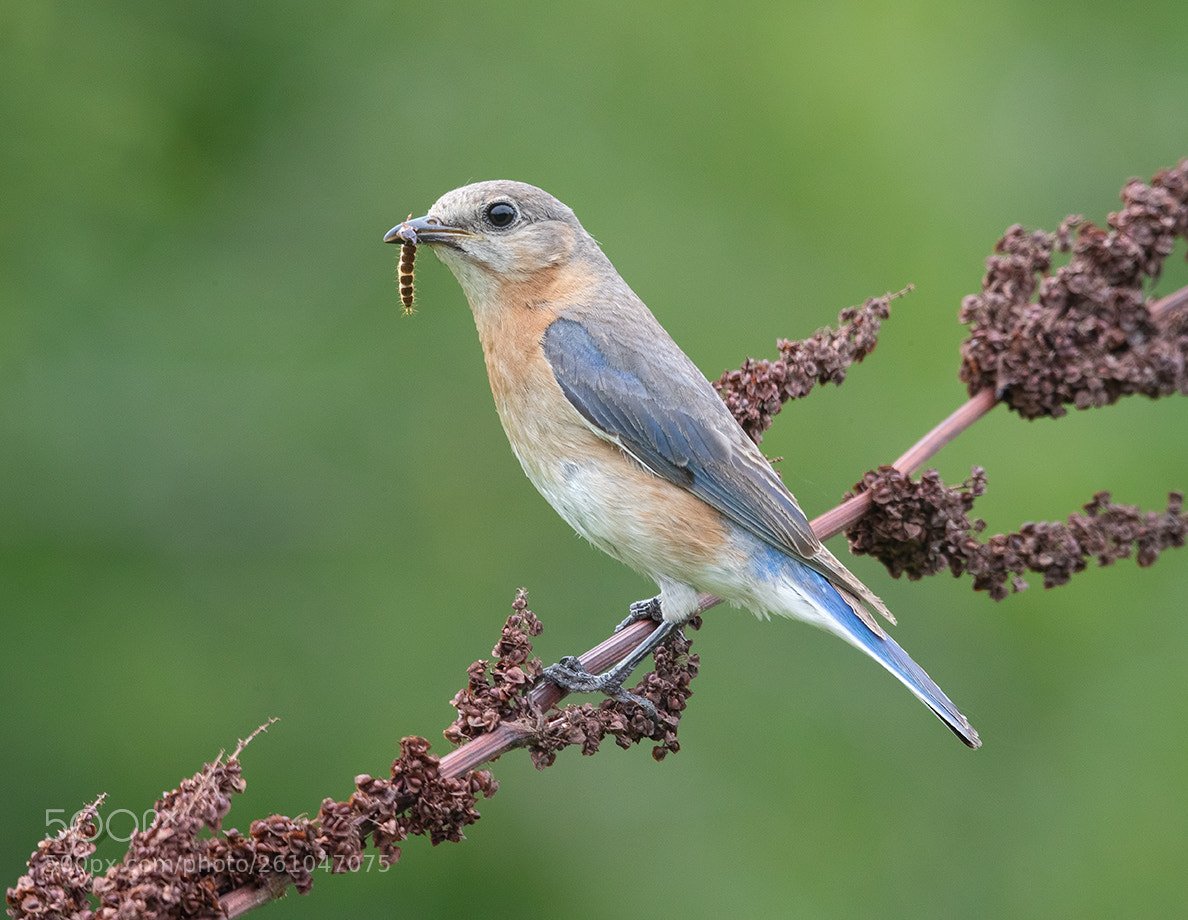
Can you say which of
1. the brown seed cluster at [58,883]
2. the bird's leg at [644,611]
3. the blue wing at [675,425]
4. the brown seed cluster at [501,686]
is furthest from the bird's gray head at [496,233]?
the brown seed cluster at [58,883]

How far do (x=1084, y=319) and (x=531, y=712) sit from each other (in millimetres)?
2205

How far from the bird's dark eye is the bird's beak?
0.33 ft

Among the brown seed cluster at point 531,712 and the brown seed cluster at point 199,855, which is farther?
the brown seed cluster at point 531,712

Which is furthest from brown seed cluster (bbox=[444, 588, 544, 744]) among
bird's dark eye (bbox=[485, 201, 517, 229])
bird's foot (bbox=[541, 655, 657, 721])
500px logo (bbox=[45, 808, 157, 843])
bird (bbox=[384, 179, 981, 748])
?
500px logo (bbox=[45, 808, 157, 843])

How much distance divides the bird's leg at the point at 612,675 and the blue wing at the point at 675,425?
0.44 meters

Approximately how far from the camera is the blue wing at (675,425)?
15.5 feet

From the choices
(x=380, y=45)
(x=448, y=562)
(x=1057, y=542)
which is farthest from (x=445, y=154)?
(x=1057, y=542)

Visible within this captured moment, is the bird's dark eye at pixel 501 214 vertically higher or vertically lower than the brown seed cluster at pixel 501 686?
higher

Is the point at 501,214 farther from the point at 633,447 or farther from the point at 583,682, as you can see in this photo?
the point at 583,682

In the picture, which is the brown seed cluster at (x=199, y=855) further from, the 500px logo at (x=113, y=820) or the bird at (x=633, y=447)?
the 500px logo at (x=113, y=820)

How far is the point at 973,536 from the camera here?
4.42m

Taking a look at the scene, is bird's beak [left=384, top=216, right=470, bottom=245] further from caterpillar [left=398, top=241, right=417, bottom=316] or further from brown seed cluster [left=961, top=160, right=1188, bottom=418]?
brown seed cluster [left=961, top=160, right=1188, bottom=418]

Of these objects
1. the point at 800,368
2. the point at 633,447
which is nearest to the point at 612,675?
the point at 633,447

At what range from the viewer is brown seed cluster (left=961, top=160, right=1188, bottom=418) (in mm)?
4641
